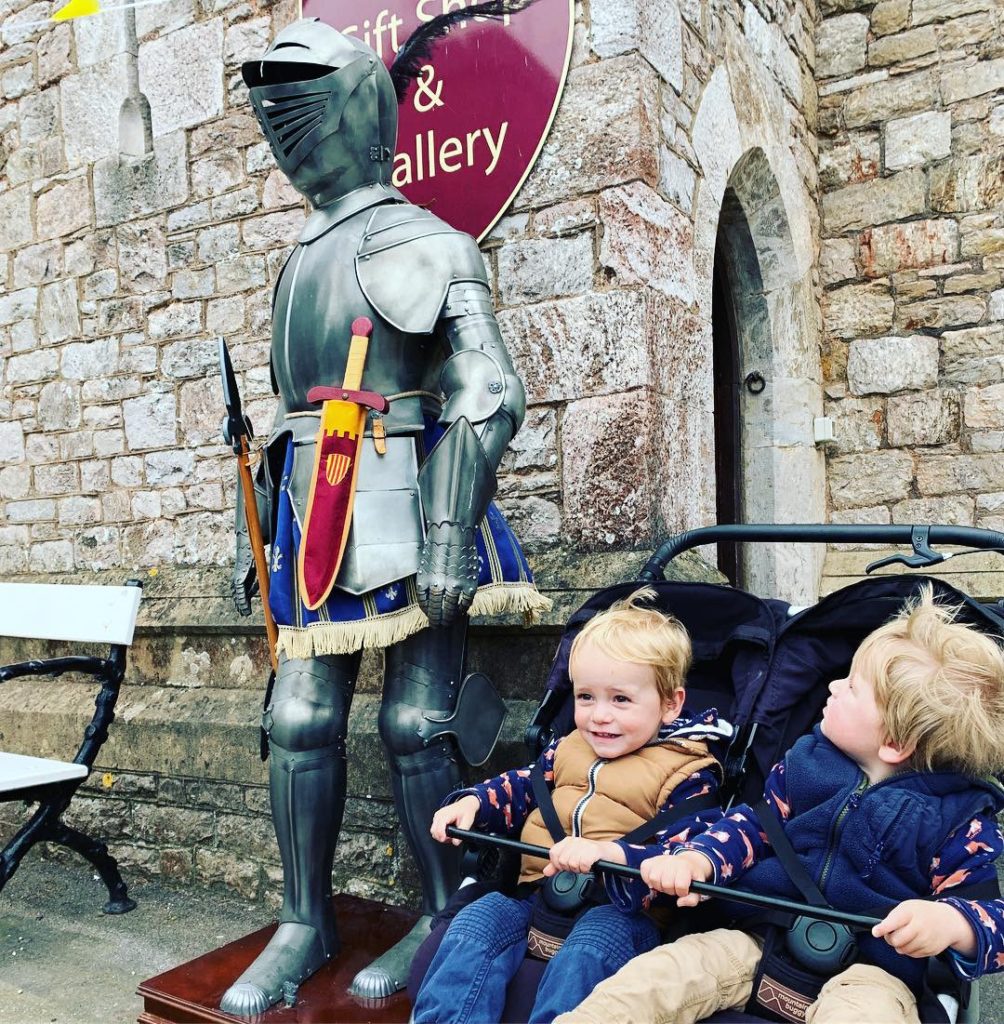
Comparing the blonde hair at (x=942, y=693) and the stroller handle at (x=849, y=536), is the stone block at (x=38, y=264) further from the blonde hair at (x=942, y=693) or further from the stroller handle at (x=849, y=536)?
the blonde hair at (x=942, y=693)

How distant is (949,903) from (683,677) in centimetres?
59

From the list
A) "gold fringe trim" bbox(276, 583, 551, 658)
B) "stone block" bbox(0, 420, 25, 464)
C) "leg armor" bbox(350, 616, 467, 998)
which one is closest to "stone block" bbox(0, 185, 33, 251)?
"stone block" bbox(0, 420, 25, 464)

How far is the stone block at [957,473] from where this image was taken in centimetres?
446

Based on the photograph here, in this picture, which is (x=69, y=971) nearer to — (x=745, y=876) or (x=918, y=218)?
(x=745, y=876)

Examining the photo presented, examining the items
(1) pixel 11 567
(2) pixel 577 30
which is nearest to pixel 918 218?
(2) pixel 577 30

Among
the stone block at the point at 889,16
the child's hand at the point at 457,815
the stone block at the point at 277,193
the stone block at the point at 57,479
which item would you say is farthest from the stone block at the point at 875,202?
the child's hand at the point at 457,815

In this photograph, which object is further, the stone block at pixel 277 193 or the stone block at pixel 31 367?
the stone block at pixel 31 367

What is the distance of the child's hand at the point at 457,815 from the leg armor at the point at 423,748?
39cm

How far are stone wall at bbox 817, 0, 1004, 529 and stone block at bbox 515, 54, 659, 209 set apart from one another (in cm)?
199

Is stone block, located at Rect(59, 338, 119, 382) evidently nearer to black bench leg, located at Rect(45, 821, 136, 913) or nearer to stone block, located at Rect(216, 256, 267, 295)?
stone block, located at Rect(216, 256, 267, 295)

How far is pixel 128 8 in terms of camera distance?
162 inches

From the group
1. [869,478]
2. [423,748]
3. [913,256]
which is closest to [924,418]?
[869,478]

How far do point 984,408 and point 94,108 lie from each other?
152 inches

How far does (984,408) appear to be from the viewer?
4.47m
